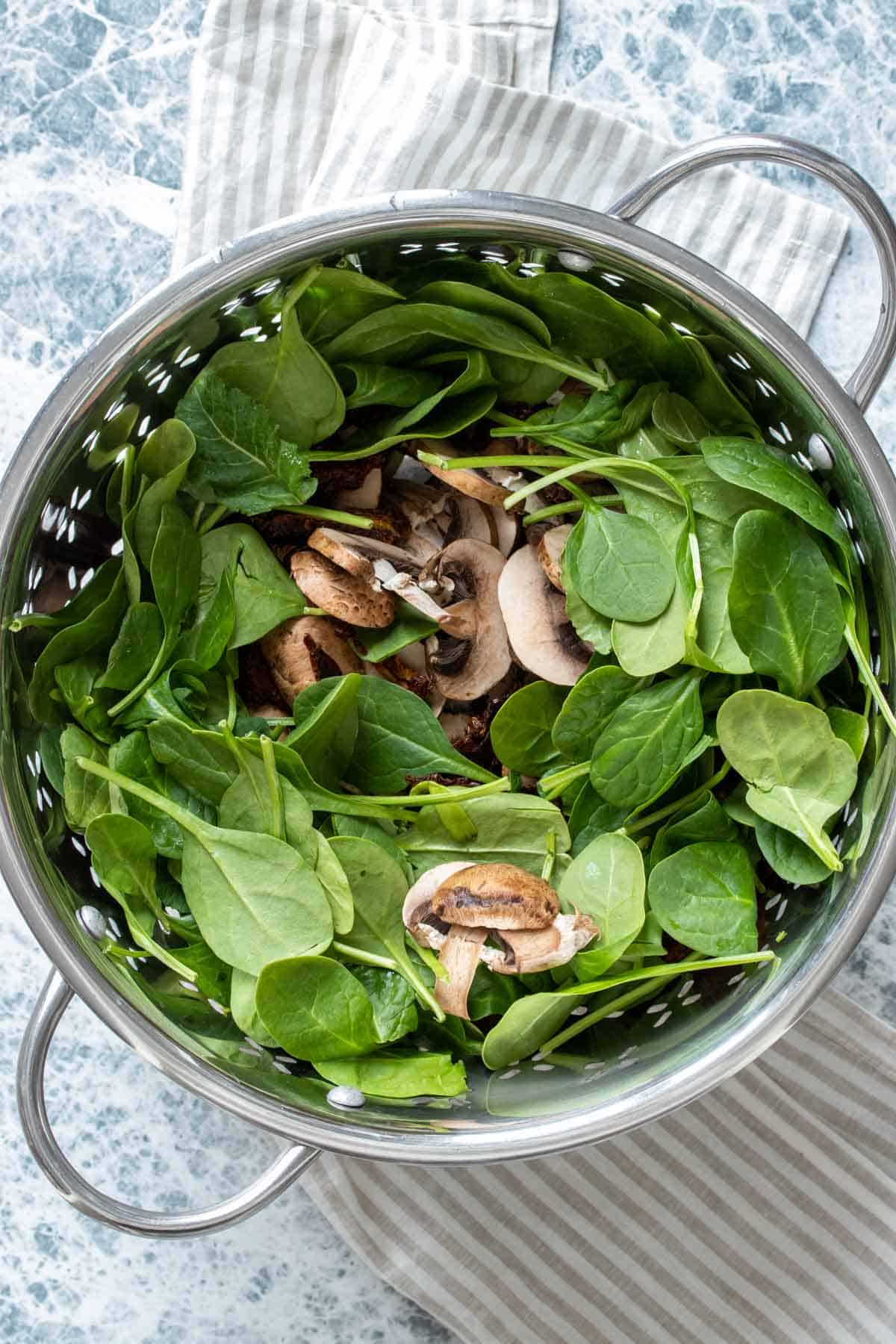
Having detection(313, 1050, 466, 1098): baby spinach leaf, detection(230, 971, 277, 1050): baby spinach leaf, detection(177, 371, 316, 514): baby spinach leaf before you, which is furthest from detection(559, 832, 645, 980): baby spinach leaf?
detection(177, 371, 316, 514): baby spinach leaf

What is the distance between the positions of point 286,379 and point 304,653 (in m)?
0.19

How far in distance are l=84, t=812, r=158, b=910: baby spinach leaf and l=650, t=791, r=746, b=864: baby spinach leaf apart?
345 millimetres

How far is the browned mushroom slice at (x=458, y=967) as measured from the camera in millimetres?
826

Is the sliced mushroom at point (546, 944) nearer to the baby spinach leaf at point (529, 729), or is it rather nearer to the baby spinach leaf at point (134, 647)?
the baby spinach leaf at point (529, 729)

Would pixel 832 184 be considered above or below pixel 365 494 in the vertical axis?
above

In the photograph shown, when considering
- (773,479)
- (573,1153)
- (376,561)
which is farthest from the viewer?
(573,1153)

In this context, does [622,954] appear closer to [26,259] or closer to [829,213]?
[829,213]

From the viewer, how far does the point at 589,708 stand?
2.78 ft

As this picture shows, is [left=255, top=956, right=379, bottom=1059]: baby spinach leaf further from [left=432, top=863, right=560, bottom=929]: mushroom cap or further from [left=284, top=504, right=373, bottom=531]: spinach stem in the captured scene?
[left=284, top=504, right=373, bottom=531]: spinach stem

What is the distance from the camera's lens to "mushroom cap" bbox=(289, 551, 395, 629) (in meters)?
0.84

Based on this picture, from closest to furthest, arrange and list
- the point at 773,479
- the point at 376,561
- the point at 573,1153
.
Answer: the point at 773,479, the point at 376,561, the point at 573,1153

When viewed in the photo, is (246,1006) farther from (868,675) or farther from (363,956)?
(868,675)

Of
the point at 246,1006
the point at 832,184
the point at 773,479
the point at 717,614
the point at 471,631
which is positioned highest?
the point at 832,184

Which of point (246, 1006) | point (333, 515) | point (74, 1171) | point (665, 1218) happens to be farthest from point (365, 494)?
point (665, 1218)
